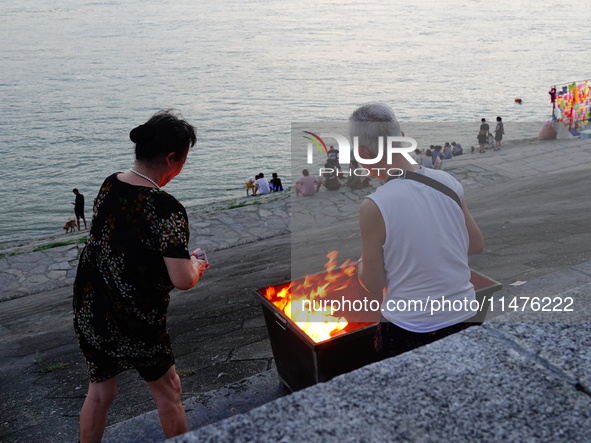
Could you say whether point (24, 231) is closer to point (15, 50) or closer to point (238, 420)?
point (238, 420)

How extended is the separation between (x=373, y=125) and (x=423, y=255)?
2.02 ft

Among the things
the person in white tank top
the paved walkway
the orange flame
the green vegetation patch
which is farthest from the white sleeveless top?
the green vegetation patch

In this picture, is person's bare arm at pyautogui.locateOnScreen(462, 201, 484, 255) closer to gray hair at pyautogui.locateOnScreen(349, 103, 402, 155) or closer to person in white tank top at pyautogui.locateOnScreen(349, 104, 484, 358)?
person in white tank top at pyautogui.locateOnScreen(349, 104, 484, 358)

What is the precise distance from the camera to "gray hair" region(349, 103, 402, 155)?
2.60 metres

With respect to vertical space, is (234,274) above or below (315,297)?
below

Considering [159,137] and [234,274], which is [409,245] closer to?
[159,137]

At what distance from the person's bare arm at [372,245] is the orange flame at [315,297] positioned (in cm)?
106

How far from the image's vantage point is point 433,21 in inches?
3061

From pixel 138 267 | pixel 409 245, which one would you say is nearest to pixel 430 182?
pixel 409 245

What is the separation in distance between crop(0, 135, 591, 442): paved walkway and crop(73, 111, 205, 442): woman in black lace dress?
825 mm

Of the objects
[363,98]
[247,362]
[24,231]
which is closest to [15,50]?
[363,98]

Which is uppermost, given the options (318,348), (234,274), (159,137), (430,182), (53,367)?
(159,137)

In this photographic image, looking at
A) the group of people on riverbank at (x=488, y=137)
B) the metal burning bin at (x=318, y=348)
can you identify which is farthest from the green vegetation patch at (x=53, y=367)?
the group of people on riverbank at (x=488, y=137)

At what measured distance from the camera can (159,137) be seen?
106 inches
